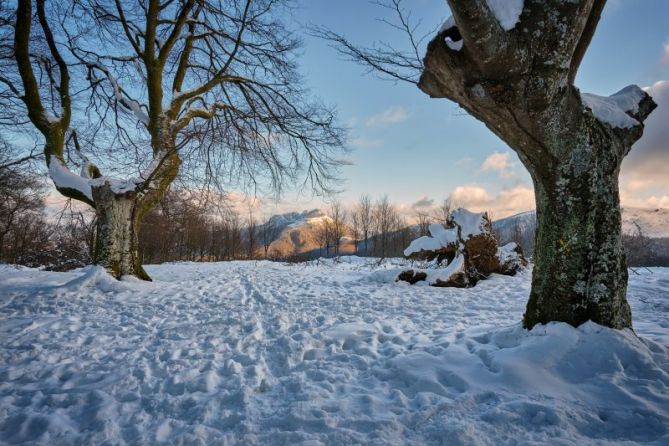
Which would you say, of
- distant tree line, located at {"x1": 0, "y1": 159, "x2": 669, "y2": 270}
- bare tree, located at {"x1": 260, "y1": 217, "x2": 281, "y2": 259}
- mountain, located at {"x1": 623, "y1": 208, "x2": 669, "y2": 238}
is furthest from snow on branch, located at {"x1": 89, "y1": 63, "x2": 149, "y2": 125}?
bare tree, located at {"x1": 260, "y1": 217, "x2": 281, "y2": 259}

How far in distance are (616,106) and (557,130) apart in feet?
2.88

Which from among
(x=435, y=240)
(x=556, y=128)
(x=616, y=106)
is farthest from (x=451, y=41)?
(x=435, y=240)

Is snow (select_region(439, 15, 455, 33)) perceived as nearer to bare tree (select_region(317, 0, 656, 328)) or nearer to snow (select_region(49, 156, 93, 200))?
bare tree (select_region(317, 0, 656, 328))

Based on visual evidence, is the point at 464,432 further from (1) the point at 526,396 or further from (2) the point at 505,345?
(2) the point at 505,345

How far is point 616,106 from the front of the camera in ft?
10.1

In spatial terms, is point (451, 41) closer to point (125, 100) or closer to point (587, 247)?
point (587, 247)

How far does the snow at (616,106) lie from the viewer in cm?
294

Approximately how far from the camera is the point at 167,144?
25.8 feet

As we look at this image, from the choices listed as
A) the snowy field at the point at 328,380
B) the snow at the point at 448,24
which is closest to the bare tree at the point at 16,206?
the snowy field at the point at 328,380

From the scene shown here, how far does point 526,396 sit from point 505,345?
2.98 feet

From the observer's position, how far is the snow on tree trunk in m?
7.00

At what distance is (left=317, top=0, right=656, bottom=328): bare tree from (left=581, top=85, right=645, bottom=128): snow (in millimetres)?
13

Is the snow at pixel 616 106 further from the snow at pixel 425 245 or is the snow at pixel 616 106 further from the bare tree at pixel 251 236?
the bare tree at pixel 251 236

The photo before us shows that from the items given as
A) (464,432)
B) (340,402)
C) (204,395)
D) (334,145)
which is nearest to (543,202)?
(464,432)
